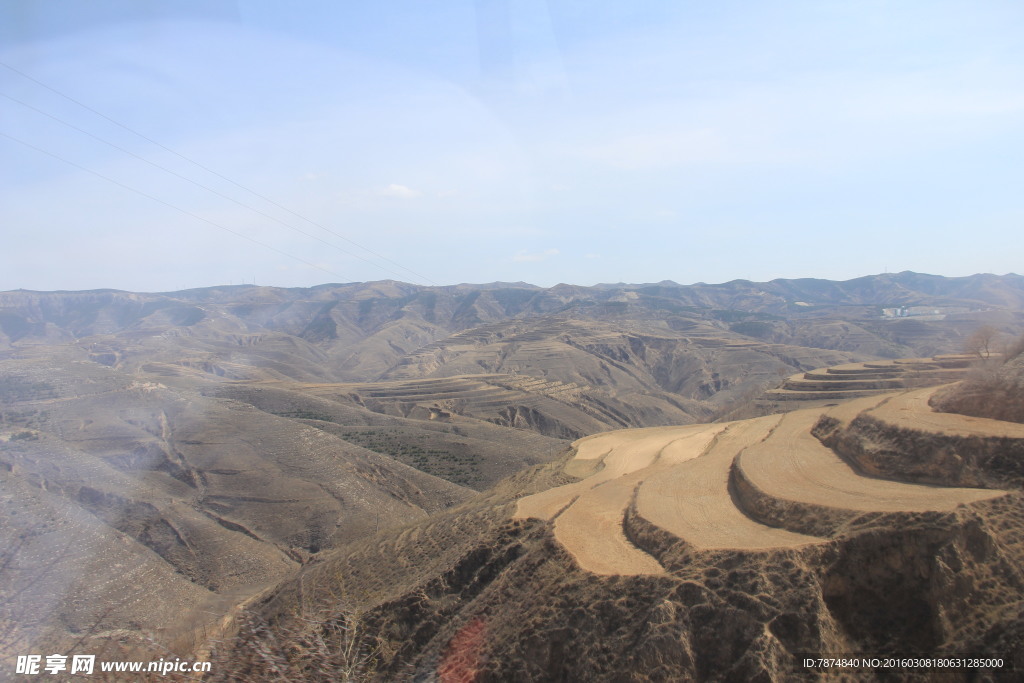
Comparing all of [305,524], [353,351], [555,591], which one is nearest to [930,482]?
[555,591]

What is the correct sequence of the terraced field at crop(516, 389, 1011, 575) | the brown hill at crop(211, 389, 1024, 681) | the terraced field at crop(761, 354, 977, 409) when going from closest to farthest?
1. the brown hill at crop(211, 389, 1024, 681)
2. the terraced field at crop(516, 389, 1011, 575)
3. the terraced field at crop(761, 354, 977, 409)

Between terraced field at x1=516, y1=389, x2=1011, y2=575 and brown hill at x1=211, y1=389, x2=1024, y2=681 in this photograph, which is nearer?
brown hill at x1=211, y1=389, x2=1024, y2=681

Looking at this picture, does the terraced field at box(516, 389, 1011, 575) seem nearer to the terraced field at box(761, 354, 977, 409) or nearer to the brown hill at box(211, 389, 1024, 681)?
the brown hill at box(211, 389, 1024, 681)

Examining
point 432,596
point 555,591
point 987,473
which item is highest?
point 987,473

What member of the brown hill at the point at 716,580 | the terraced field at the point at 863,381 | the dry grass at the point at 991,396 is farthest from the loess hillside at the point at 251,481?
the dry grass at the point at 991,396

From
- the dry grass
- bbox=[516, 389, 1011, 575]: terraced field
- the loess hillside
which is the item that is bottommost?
the loess hillside

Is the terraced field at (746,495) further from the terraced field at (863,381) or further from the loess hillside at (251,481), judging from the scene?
the terraced field at (863,381)

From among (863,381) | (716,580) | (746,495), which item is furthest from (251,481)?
(863,381)

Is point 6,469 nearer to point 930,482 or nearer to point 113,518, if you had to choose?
point 113,518

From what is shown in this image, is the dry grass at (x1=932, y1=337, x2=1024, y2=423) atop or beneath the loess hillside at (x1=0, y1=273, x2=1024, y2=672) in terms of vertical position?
atop

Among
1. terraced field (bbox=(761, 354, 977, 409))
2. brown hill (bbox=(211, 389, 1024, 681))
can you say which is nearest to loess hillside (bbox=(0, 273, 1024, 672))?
brown hill (bbox=(211, 389, 1024, 681))
